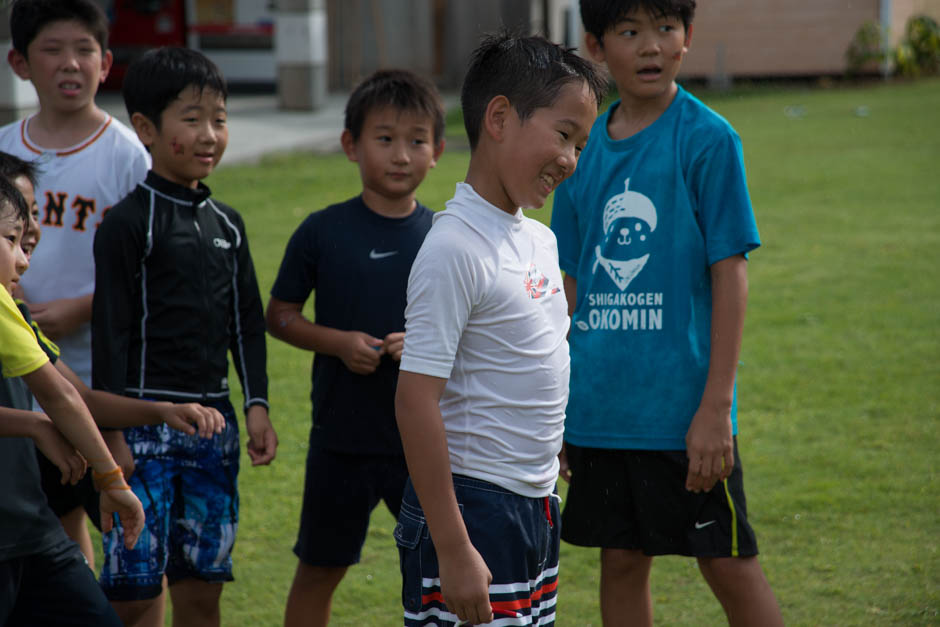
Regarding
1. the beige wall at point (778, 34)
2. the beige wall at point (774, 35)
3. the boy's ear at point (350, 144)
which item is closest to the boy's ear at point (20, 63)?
the boy's ear at point (350, 144)

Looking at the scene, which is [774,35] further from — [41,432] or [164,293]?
[41,432]

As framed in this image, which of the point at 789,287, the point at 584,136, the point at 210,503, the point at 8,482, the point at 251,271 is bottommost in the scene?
the point at 789,287

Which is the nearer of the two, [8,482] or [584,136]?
[584,136]

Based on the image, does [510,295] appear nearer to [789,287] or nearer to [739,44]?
[789,287]

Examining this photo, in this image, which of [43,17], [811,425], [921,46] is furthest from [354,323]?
[921,46]

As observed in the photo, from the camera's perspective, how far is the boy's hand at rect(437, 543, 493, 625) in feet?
6.48

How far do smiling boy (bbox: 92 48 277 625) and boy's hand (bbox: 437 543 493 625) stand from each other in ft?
3.30

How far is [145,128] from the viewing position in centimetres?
285

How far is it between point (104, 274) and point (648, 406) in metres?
1.37

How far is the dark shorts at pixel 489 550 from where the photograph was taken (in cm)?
209

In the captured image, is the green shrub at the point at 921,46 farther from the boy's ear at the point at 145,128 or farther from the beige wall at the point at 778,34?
the boy's ear at the point at 145,128

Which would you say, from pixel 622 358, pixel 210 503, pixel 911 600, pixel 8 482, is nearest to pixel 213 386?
pixel 210 503

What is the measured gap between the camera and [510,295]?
2.10 metres

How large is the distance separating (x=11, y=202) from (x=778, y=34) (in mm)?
21072
